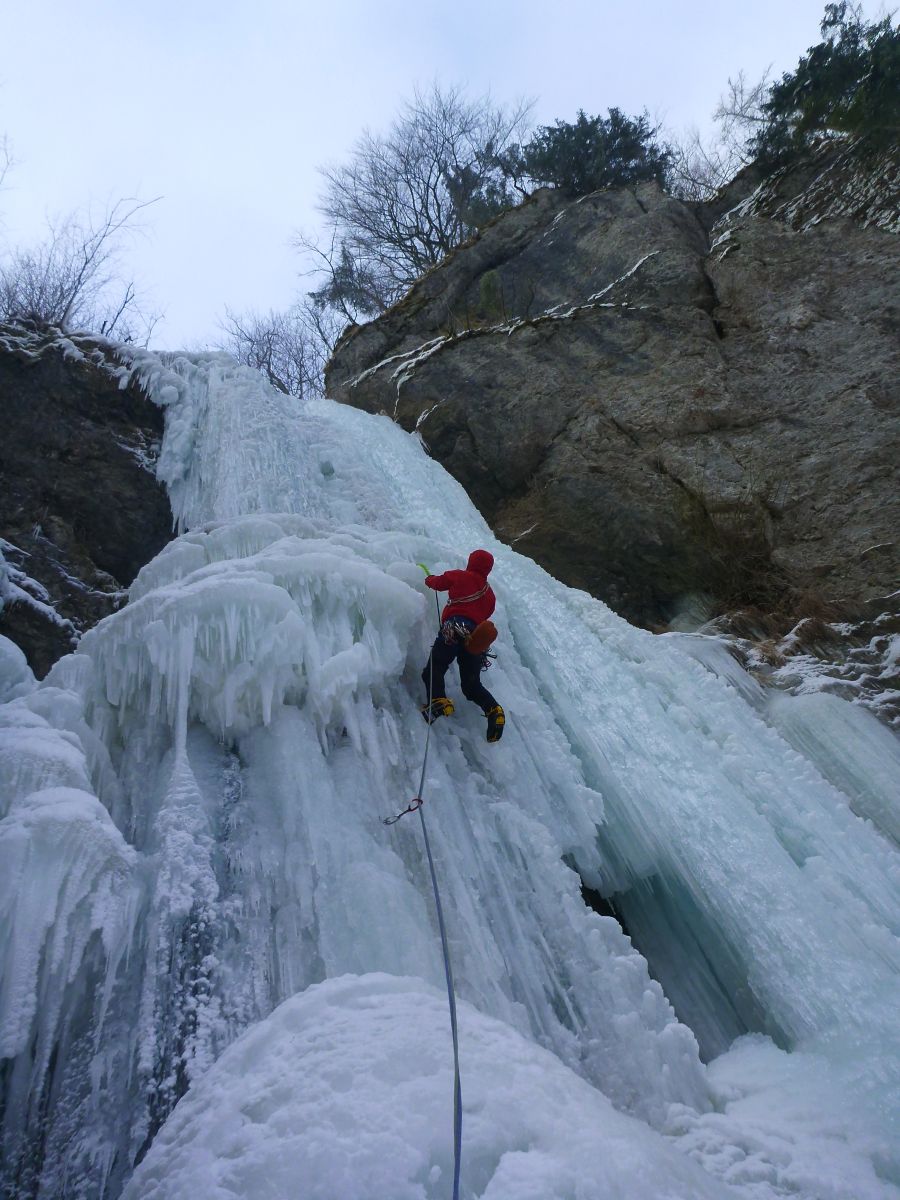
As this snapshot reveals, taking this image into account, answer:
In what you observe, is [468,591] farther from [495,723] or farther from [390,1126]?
[390,1126]

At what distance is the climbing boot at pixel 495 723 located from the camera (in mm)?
3543

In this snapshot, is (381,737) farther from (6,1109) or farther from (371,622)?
(6,1109)

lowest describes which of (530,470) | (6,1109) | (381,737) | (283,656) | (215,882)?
(6,1109)

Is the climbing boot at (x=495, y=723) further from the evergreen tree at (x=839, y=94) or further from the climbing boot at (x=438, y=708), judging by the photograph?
the evergreen tree at (x=839, y=94)

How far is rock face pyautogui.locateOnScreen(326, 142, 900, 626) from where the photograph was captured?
6.97 m

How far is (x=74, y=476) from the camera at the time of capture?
6668 mm

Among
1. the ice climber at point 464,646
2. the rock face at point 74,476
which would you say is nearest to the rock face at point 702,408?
the rock face at point 74,476

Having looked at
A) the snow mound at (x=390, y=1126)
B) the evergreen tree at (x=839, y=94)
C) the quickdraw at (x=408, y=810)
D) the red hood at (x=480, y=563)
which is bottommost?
the snow mound at (x=390, y=1126)

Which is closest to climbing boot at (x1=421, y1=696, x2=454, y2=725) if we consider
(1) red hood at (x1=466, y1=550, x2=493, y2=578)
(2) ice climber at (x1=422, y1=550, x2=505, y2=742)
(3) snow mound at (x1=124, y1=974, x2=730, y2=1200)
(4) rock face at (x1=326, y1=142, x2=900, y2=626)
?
(2) ice climber at (x1=422, y1=550, x2=505, y2=742)

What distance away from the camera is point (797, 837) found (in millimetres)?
3537

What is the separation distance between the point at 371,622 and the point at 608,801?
152 cm

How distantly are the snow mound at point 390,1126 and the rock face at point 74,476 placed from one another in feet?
17.3

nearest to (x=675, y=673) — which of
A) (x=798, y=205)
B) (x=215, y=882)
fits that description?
(x=215, y=882)

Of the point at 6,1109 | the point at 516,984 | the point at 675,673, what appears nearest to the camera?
the point at 6,1109
